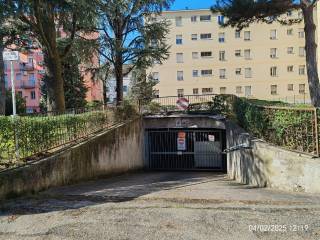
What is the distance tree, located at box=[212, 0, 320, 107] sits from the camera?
19.0 m

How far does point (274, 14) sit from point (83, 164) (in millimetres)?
12442

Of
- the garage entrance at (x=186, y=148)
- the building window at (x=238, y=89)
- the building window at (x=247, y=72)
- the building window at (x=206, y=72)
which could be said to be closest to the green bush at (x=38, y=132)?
the garage entrance at (x=186, y=148)

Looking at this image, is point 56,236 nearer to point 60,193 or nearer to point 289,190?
point 60,193

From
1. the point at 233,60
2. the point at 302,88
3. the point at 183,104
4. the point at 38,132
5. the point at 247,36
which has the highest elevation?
the point at 247,36

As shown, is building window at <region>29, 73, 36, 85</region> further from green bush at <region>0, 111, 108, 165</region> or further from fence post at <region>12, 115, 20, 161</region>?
fence post at <region>12, 115, 20, 161</region>

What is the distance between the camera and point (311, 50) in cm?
1956

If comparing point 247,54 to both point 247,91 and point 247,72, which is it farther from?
point 247,91

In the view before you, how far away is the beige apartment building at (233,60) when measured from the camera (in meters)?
61.8

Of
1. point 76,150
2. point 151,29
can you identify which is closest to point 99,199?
point 76,150

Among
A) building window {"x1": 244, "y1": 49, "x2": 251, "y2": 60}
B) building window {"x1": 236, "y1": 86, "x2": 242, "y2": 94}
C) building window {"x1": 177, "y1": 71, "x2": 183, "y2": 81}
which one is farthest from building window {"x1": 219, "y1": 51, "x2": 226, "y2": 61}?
building window {"x1": 177, "y1": 71, "x2": 183, "y2": 81}

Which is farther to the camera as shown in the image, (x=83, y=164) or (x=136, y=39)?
(x=136, y=39)

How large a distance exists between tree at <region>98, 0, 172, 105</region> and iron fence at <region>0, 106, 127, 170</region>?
44.1 ft

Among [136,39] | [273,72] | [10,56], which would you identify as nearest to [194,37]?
[273,72]

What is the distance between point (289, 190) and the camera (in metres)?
9.41
